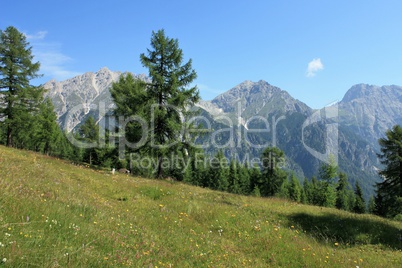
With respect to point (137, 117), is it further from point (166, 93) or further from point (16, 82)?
point (16, 82)

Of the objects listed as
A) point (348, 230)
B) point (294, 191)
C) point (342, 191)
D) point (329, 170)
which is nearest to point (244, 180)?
point (294, 191)

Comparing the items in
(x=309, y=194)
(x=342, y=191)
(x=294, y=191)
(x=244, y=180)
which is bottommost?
(x=309, y=194)

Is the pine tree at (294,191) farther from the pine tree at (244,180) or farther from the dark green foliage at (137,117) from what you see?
the dark green foliage at (137,117)

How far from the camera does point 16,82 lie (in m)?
33.1

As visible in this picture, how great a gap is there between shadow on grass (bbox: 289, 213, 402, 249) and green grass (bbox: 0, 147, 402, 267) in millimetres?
47

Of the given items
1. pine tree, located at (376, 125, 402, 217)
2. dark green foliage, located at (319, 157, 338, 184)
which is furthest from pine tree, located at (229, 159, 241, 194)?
pine tree, located at (376, 125, 402, 217)

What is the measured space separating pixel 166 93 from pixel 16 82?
2009cm

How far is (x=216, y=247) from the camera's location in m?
7.82

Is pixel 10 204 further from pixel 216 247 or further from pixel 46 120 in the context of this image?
pixel 46 120

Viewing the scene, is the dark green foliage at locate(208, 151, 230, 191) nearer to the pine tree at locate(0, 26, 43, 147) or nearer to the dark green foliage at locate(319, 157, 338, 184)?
the dark green foliage at locate(319, 157, 338, 184)

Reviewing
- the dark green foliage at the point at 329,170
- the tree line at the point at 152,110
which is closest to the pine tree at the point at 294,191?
the tree line at the point at 152,110

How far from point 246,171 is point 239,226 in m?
69.4

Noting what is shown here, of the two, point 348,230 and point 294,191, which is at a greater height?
point 348,230

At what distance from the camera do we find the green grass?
4.23m
